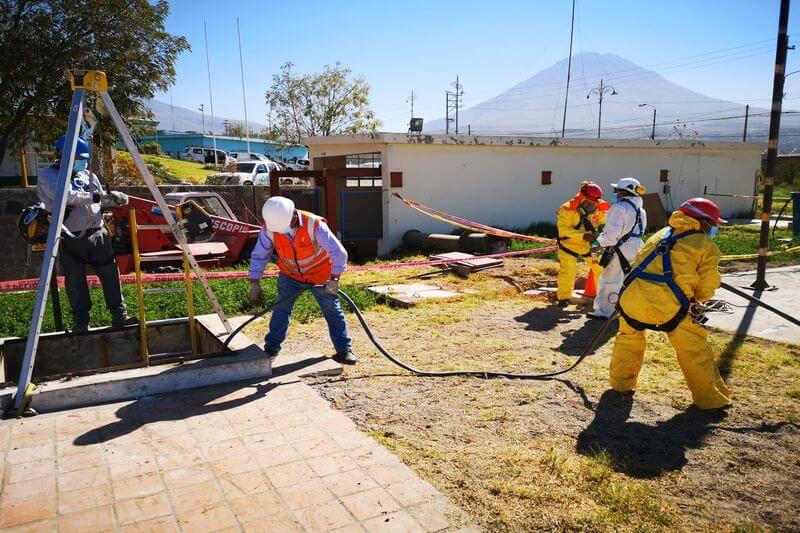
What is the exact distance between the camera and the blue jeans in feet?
18.6

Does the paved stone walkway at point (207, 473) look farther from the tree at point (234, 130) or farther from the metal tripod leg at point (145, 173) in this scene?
the tree at point (234, 130)

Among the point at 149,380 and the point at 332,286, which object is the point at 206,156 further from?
A: the point at 149,380

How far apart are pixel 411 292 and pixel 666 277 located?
5275 mm

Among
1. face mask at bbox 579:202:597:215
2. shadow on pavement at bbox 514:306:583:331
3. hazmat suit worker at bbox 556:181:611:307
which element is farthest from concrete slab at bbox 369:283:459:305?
face mask at bbox 579:202:597:215

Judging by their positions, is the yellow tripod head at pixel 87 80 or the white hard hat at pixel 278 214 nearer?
the yellow tripod head at pixel 87 80

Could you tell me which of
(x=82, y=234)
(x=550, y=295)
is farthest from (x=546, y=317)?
(x=82, y=234)

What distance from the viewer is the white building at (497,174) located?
48.1 ft

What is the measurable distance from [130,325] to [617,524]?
5.17m

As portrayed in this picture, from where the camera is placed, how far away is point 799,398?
4945mm

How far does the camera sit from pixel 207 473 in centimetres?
357

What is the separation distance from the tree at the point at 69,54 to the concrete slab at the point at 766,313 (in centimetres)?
1243

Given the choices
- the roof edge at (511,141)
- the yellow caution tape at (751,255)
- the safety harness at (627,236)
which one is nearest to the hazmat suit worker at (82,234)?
the safety harness at (627,236)

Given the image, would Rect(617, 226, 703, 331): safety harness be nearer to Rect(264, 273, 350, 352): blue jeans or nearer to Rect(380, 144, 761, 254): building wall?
Rect(264, 273, 350, 352): blue jeans

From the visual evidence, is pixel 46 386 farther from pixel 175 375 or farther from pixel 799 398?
pixel 799 398
